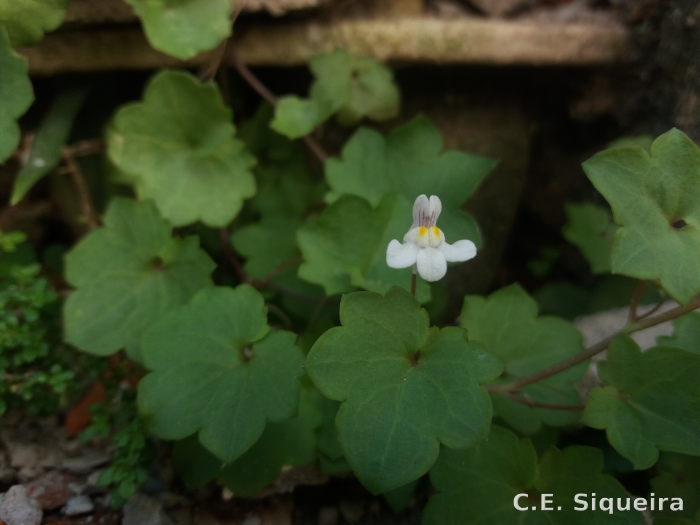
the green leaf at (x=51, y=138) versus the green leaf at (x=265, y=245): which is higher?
the green leaf at (x=51, y=138)

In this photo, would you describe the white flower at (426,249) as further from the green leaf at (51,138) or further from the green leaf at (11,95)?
the green leaf at (51,138)

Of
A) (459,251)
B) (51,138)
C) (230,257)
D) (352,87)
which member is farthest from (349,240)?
(51,138)

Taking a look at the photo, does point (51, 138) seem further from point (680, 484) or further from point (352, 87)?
point (680, 484)

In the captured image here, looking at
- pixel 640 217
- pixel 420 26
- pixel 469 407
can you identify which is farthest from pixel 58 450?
pixel 420 26

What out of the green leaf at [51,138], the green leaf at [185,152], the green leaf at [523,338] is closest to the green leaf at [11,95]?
the green leaf at [185,152]

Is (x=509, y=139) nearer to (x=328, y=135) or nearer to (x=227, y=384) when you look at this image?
(x=328, y=135)

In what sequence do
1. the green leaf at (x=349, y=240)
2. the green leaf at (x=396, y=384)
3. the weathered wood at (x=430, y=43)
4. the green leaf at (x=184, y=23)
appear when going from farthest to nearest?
the weathered wood at (x=430, y=43) < the green leaf at (x=184, y=23) < the green leaf at (x=349, y=240) < the green leaf at (x=396, y=384)
